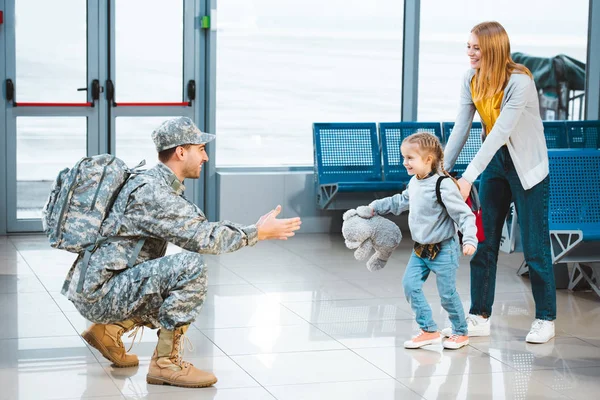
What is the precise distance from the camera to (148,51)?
32.4ft

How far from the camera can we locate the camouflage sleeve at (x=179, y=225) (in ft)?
14.9

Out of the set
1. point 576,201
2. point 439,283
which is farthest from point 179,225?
point 576,201

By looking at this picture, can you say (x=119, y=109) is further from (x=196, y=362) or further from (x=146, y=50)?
(x=196, y=362)

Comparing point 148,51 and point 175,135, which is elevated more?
point 148,51

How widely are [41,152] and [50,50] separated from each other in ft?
3.32

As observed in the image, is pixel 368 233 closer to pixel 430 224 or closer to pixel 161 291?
pixel 430 224

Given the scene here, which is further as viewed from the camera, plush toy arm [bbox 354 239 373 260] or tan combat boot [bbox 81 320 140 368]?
plush toy arm [bbox 354 239 373 260]

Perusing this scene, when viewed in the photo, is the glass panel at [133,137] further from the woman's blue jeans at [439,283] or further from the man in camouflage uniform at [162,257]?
the man in camouflage uniform at [162,257]

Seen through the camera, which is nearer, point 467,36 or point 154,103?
point 154,103

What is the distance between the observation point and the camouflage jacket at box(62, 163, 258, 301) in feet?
15.0

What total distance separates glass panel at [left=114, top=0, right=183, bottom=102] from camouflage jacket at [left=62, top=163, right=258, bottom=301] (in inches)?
209

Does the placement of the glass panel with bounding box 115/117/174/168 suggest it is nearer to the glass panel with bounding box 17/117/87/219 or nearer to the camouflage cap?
the glass panel with bounding box 17/117/87/219

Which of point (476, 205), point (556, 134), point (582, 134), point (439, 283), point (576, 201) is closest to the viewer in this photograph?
point (439, 283)

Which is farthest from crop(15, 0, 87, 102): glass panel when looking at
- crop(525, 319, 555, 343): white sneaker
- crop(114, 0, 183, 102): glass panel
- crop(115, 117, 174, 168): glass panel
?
crop(525, 319, 555, 343): white sneaker
